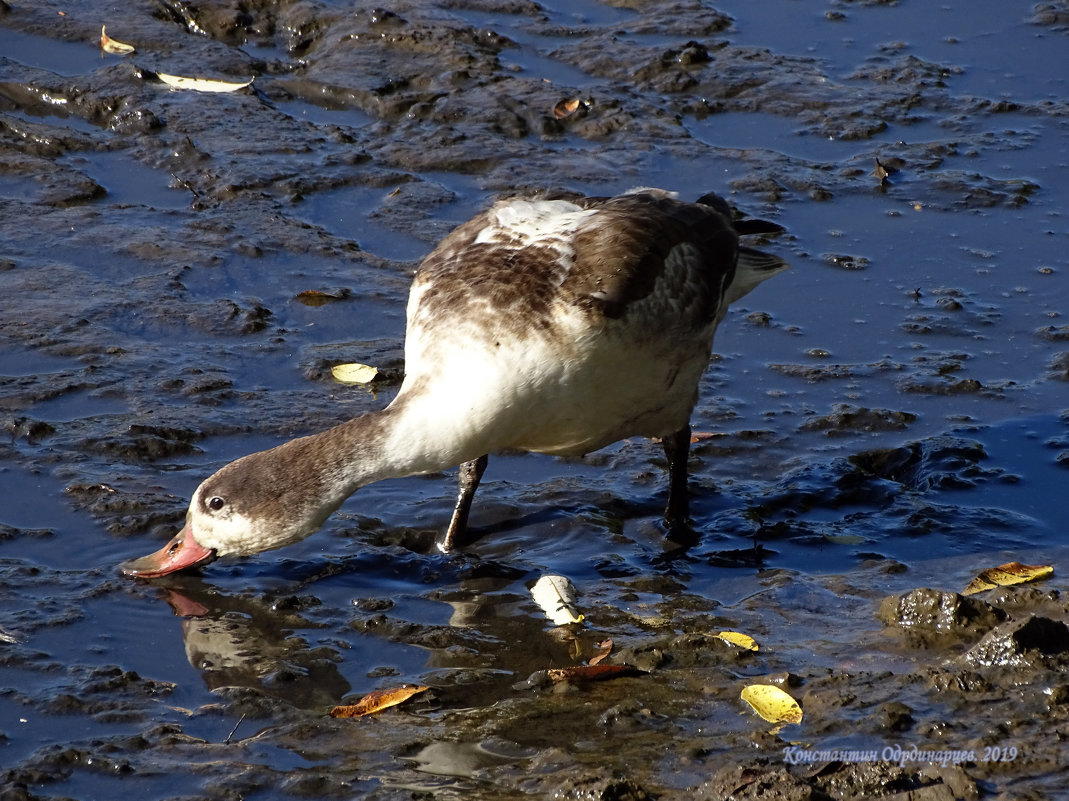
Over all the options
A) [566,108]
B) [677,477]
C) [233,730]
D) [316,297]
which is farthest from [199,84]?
[233,730]

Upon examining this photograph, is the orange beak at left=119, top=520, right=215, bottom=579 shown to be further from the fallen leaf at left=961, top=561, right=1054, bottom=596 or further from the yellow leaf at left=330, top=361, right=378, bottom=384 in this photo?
the fallen leaf at left=961, top=561, right=1054, bottom=596

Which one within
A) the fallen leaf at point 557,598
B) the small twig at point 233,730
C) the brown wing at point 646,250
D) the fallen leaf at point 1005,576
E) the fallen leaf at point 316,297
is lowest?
the small twig at point 233,730

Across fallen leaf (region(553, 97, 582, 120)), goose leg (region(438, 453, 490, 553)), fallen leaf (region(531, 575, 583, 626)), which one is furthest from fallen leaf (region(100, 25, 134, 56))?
fallen leaf (region(531, 575, 583, 626))

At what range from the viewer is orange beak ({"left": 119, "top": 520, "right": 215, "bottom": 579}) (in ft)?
17.3

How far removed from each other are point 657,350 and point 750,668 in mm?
1490

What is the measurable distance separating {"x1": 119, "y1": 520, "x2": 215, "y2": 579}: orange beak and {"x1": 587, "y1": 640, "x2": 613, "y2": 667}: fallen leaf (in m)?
1.51

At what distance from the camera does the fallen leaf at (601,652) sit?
Answer: 5020mm

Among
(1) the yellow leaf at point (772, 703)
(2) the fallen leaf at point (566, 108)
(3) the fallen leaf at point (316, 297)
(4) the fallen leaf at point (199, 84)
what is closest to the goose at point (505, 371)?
(1) the yellow leaf at point (772, 703)

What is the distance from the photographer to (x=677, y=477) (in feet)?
20.4

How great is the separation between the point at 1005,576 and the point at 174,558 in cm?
329

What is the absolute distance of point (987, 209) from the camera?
8.70 meters

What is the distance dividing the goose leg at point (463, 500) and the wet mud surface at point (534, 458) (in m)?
0.12

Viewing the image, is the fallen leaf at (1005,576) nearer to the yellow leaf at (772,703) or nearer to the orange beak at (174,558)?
the yellow leaf at (772,703)

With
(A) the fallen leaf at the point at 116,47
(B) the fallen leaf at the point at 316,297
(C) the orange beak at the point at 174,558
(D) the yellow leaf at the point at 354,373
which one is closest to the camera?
(C) the orange beak at the point at 174,558
